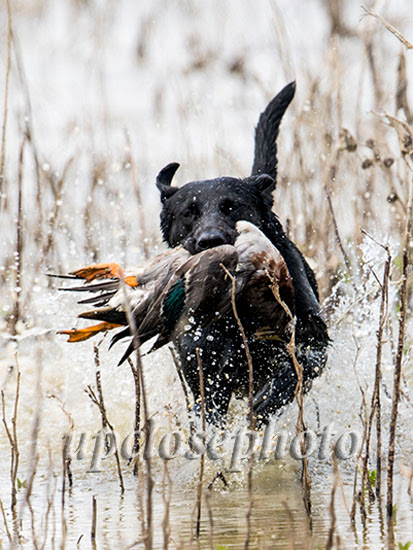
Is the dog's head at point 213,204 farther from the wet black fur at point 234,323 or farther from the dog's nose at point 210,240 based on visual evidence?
the dog's nose at point 210,240

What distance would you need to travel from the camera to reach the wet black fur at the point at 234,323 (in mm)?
3348

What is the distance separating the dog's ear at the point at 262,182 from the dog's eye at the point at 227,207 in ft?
0.65

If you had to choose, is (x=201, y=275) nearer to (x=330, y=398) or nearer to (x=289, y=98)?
(x=330, y=398)

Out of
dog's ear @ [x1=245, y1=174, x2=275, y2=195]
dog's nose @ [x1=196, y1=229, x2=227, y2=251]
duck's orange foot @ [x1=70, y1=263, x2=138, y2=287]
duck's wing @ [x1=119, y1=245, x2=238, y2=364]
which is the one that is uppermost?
dog's ear @ [x1=245, y1=174, x2=275, y2=195]

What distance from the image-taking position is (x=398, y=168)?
462 cm

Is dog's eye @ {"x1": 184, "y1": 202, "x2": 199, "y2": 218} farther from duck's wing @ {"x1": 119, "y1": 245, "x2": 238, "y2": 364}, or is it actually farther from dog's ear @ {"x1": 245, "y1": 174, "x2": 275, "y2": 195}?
duck's wing @ {"x1": 119, "y1": 245, "x2": 238, "y2": 364}

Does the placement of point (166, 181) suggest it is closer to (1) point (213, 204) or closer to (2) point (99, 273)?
(1) point (213, 204)

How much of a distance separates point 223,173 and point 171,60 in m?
1.02

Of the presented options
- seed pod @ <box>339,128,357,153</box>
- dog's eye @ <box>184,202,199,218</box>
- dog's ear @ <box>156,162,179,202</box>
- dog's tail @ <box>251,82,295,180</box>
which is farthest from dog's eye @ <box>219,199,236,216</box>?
seed pod @ <box>339,128,357,153</box>

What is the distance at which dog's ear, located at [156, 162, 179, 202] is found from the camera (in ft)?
12.6

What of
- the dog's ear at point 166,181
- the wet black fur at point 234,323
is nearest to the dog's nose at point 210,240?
the wet black fur at point 234,323

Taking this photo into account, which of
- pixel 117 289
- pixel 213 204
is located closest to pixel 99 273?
pixel 117 289

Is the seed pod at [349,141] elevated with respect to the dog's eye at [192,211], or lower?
elevated

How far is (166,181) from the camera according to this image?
3961 mm
